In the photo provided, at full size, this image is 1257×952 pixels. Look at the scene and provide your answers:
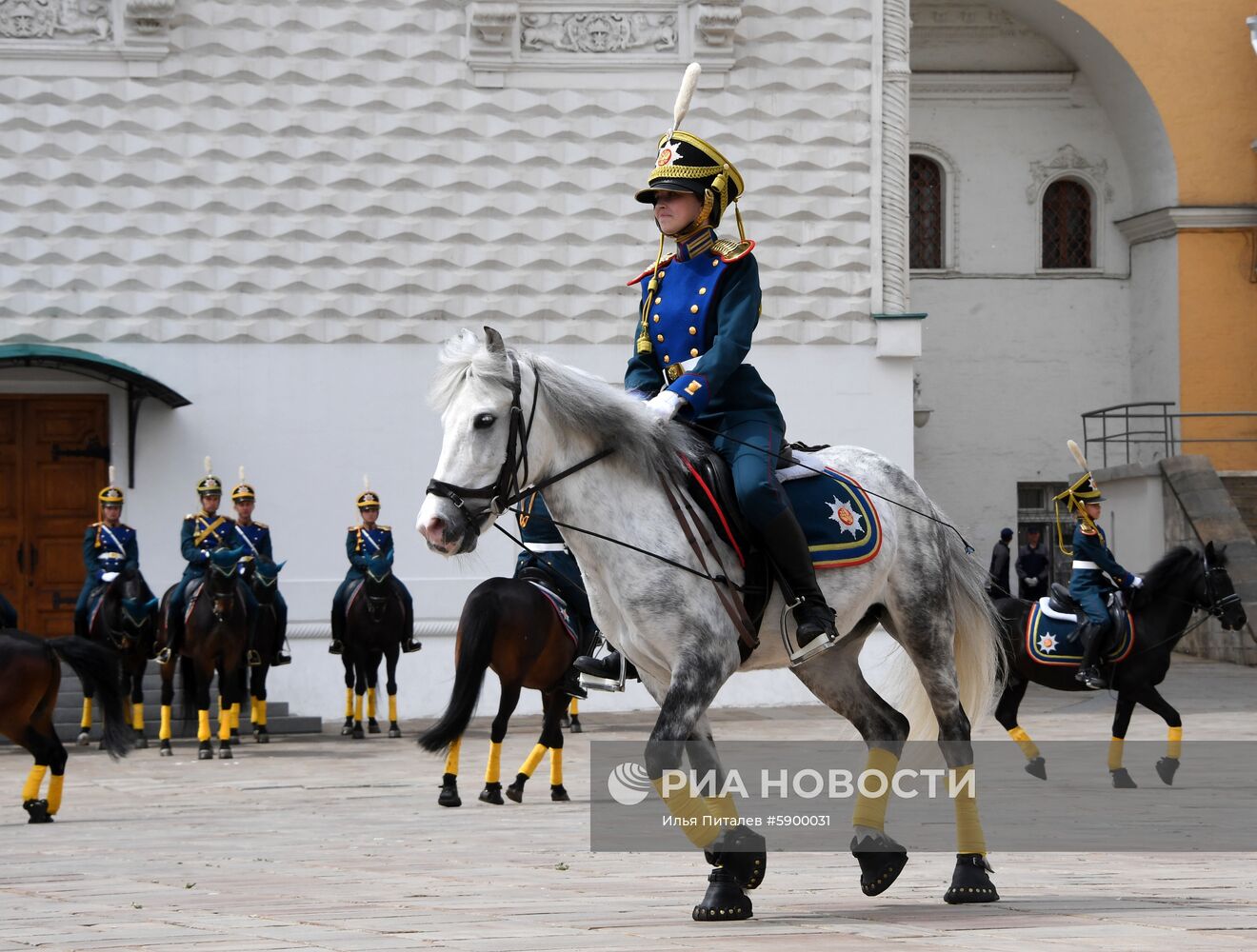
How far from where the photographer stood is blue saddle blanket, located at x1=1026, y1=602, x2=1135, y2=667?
14172mm

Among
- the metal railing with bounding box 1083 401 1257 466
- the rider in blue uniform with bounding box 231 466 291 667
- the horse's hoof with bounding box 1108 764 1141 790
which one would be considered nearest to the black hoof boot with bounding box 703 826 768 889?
the horse's hoof with bounding box 1108 764 1141 790

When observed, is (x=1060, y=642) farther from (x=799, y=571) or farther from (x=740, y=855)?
(x=740, y=855)

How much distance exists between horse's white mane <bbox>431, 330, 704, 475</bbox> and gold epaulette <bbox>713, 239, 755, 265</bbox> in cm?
70

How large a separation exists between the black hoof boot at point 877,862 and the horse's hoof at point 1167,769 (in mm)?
6937

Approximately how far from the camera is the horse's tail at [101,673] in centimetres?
1201

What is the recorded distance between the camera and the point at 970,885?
277 inches

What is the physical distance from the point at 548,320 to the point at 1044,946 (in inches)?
647

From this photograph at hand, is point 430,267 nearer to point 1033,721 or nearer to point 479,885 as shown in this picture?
point 1033,721

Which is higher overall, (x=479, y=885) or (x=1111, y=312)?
(x=1111, y=312)

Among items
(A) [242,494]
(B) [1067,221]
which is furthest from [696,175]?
(B) [1067,221]

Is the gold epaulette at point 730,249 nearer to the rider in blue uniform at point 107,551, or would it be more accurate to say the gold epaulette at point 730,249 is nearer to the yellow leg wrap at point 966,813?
the yellow leg wrap at point 966,813

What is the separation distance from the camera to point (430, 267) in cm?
2153

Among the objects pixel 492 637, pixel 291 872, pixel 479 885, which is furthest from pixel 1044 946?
pixel 492 637

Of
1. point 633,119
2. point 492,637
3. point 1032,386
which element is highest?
point 633,119
